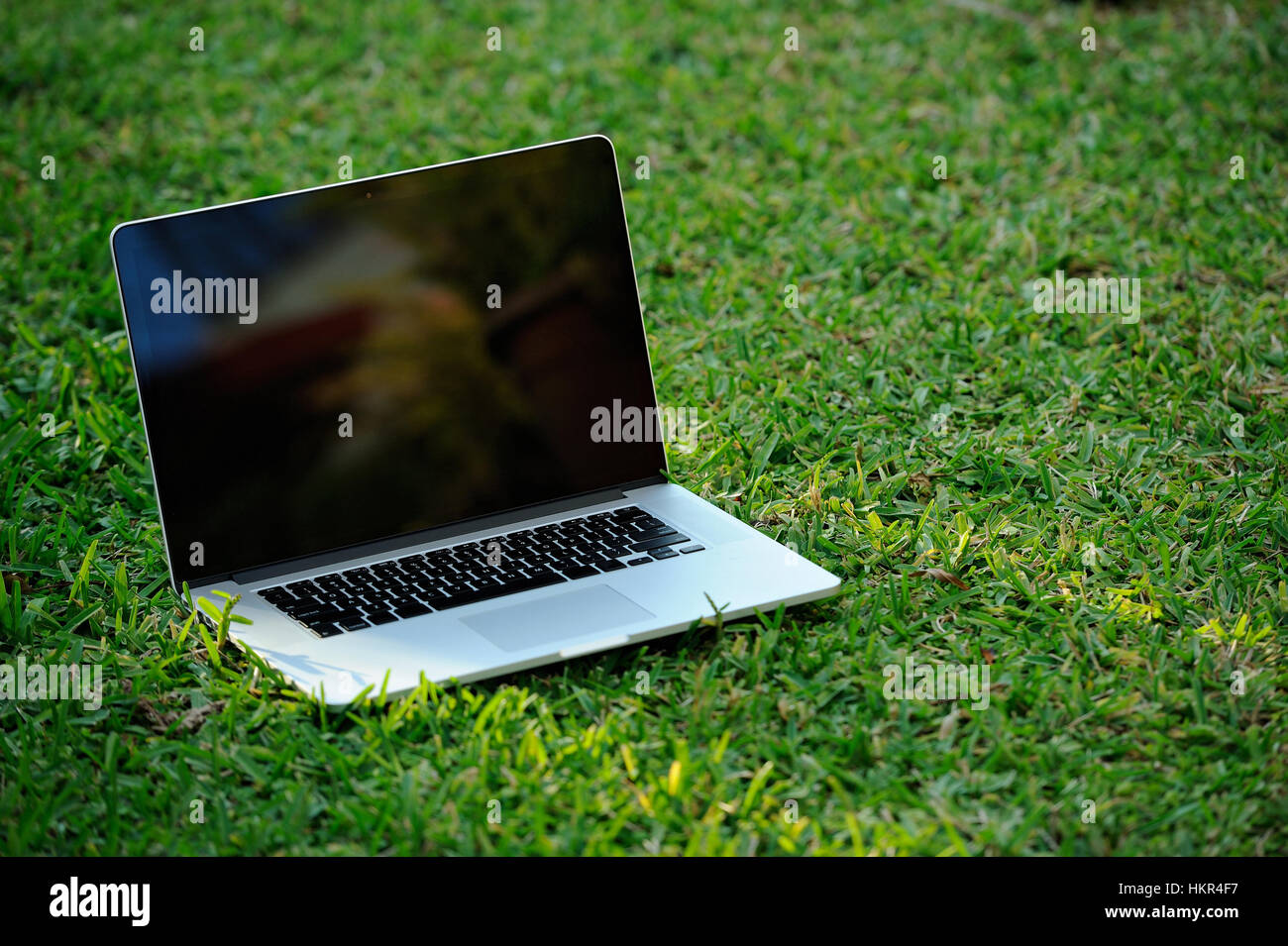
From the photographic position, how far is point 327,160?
434 cm

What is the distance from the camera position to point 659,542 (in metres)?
2.32

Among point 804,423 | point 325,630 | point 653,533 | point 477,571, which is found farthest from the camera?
point 804,423

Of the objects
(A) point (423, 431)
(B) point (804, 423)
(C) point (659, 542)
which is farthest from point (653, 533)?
(B) point (804, 423)

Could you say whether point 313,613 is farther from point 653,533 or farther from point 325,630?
point 653,533

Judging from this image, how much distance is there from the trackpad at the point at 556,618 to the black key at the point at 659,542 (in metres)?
0.13

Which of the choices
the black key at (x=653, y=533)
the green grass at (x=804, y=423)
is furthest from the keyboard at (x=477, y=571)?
the green grass at (x=804, y=423)

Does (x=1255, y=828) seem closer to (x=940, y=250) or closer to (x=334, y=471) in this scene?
(x=334, y=471)

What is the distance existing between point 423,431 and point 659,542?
44 cm

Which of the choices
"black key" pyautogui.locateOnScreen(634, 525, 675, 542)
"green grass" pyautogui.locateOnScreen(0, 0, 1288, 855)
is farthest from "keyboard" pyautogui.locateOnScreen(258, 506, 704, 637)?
"green grass" pyautogui.locateOnScreen(0, 0, 1288, 855)

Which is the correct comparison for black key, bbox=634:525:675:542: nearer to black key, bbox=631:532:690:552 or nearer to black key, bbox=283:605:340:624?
black key, bbox=631:532:690:552

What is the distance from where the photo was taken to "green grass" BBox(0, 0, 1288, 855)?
1927 mm

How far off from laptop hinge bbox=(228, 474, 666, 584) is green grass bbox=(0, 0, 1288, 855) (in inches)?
5.9
